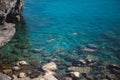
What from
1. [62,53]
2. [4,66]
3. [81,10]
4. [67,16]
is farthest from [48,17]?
[4,66]

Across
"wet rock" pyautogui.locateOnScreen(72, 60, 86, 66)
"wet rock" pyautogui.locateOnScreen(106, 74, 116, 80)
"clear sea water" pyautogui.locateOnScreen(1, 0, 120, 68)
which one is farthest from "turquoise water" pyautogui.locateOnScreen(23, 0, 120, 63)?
"wet rock" pyautogui.locateOnScreen(106, 74, 116, 80)

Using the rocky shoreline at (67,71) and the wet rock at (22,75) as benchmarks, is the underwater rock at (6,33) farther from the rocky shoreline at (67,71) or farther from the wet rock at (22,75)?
the wet rock at (22,75)

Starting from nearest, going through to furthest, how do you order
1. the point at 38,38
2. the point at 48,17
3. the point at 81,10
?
the point at 38,38
the point at 48,17
the point at 81,10

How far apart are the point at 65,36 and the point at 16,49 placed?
6492mm

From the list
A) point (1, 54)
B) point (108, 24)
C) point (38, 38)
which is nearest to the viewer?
point (1, 54)

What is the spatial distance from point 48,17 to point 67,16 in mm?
3196

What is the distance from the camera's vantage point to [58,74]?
15.7 metres

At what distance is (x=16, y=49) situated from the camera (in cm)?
1998

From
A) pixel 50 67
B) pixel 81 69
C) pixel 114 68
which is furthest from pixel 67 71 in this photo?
pixel 114 68

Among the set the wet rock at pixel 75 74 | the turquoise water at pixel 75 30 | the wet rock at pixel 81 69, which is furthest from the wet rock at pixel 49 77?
the turquoise water at pixel 75 30

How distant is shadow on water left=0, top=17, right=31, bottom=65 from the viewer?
58.8 feet

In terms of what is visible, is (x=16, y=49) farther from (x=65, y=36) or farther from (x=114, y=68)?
(x=114, y=68)

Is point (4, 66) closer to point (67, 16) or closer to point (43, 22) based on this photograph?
point (43, 22)

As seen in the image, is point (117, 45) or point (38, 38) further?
point (38, 38)
